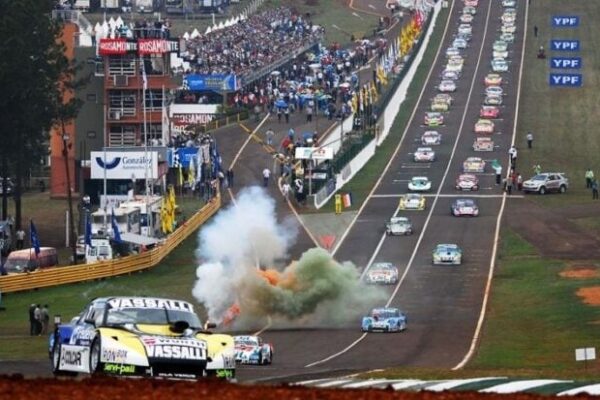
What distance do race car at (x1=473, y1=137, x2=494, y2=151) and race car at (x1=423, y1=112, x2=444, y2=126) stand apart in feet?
27.8

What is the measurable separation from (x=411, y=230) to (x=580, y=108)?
51320 millimetres

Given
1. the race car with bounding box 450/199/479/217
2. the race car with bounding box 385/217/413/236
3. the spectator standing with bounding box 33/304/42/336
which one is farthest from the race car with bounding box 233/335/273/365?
the race car with bounding box 450/199/479/217

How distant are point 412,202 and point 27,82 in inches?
816

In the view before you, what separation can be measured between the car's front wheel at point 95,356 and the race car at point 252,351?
18.1 meters

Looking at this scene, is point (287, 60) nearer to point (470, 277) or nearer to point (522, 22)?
point (522, 22)

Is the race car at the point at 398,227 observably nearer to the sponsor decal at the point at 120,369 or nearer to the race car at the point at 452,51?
the sponsor decal at the point at 120,369

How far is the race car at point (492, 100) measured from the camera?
5497 inches

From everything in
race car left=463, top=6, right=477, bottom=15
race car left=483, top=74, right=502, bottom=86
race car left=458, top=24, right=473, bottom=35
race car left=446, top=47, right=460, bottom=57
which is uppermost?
race car left=463, top=6, right=477, bottom=15

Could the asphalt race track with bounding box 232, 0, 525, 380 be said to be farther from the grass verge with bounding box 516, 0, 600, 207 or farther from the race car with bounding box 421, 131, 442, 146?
the grass verge with bounding box 516, 0, 600, 207

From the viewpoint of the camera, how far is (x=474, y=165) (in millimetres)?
115062

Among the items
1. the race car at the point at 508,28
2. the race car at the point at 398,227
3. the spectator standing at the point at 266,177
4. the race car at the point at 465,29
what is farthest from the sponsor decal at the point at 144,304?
the race car at the point at 508,28

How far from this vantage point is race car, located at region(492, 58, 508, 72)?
15525 cm

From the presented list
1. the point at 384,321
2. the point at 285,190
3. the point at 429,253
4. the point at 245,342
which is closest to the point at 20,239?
the point at 285,190

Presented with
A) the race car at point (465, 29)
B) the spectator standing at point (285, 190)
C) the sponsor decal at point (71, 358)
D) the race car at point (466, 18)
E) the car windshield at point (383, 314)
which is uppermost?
the sponsor decal at point (71, 358)
